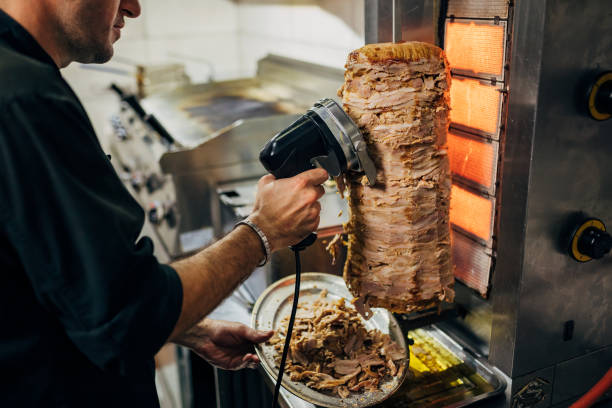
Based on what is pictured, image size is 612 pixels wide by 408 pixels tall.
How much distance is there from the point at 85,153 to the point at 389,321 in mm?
843

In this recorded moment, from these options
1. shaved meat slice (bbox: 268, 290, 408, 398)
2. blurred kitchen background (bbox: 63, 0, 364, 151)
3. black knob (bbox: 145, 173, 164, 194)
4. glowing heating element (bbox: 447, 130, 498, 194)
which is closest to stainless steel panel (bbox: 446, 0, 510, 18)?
glowing heating element (bbox: 447, 130, 498, 194)

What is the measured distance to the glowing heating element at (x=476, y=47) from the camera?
3.52 ft

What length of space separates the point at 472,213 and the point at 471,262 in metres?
0.12

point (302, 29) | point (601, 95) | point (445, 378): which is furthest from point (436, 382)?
point (302, 29)

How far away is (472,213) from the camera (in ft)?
4.02

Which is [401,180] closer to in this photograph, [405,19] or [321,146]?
[321,146]

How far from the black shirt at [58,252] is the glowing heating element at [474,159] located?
0.71 meters

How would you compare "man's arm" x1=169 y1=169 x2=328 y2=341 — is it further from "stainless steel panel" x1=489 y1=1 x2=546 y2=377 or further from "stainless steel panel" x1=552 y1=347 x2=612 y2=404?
"stainless steel panel" x1=552 y1=347 x2=612 y2=404

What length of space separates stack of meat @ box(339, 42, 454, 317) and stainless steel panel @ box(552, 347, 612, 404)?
37cm

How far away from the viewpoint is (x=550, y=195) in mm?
1059

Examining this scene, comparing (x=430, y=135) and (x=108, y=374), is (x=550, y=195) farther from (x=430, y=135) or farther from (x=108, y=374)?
(x=108, y=374)

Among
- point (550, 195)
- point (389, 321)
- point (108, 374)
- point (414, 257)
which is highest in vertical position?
point (550, 195)

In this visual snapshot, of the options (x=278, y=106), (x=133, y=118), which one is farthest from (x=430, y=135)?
(x=133, y=118)

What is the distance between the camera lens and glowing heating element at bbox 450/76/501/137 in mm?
1105
